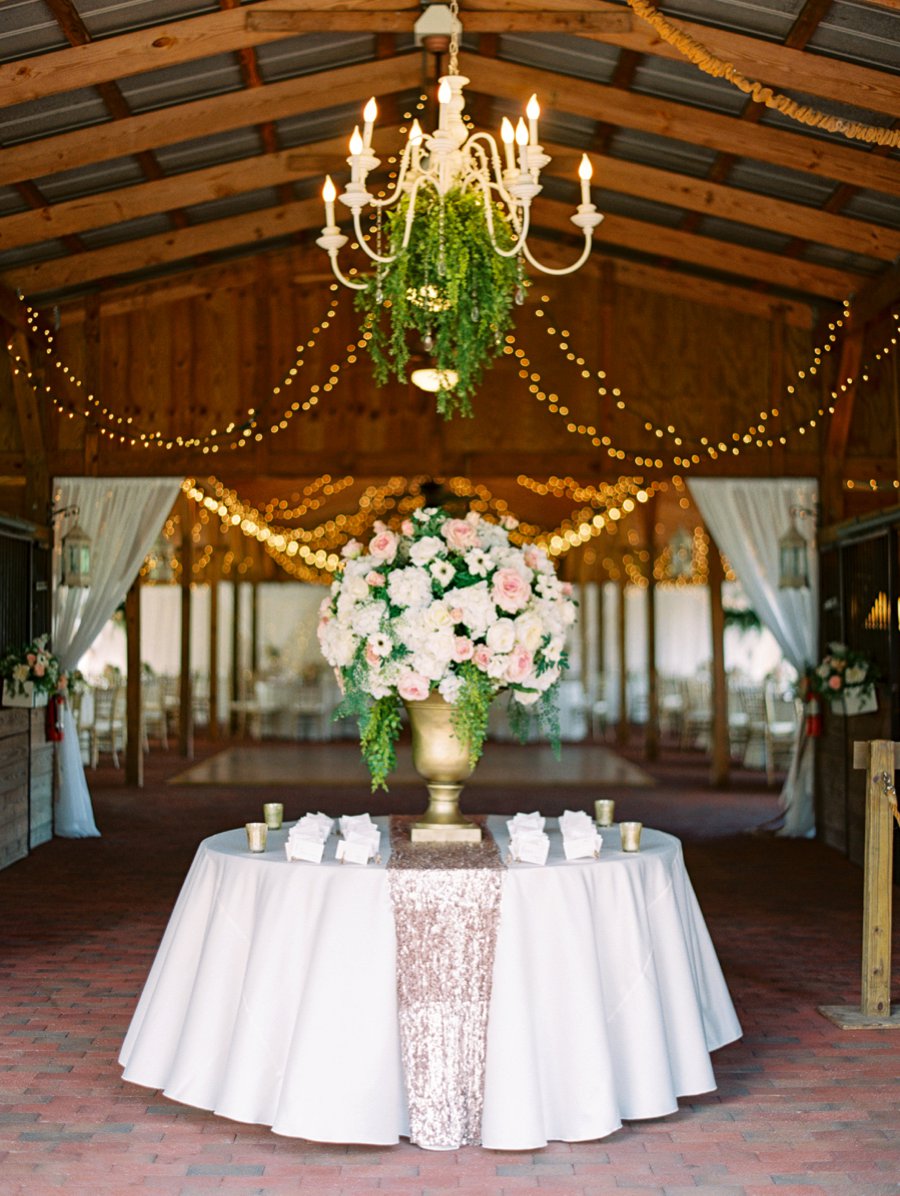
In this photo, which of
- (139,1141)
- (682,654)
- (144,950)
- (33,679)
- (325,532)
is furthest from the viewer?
(682,654)

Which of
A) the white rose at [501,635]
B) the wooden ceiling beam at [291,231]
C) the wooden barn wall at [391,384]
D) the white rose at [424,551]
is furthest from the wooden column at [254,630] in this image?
the white rose at [501,635]

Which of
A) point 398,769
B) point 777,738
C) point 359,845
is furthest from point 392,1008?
point 398,769

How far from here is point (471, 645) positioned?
400 centimetres

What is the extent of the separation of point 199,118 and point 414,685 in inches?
190

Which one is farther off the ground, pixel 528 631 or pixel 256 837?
pixel 528 631

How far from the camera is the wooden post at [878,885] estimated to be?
5277mm

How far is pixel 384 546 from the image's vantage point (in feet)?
13.5

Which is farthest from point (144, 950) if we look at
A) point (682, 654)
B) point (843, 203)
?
point (682, 654)

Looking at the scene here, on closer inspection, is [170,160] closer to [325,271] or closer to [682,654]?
[325,271]

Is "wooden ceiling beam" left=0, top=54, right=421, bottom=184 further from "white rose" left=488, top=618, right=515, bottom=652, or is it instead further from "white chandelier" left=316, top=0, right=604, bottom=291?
"white rose" left=488, top=618, right=515, bottom=652

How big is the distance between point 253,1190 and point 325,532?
16729 millimetres

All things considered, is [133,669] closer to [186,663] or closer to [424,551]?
[186,663]

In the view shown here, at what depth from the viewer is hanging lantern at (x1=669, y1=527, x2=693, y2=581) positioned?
19047mm

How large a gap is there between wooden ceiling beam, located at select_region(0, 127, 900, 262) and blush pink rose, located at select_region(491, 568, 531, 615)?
5.27 meters
